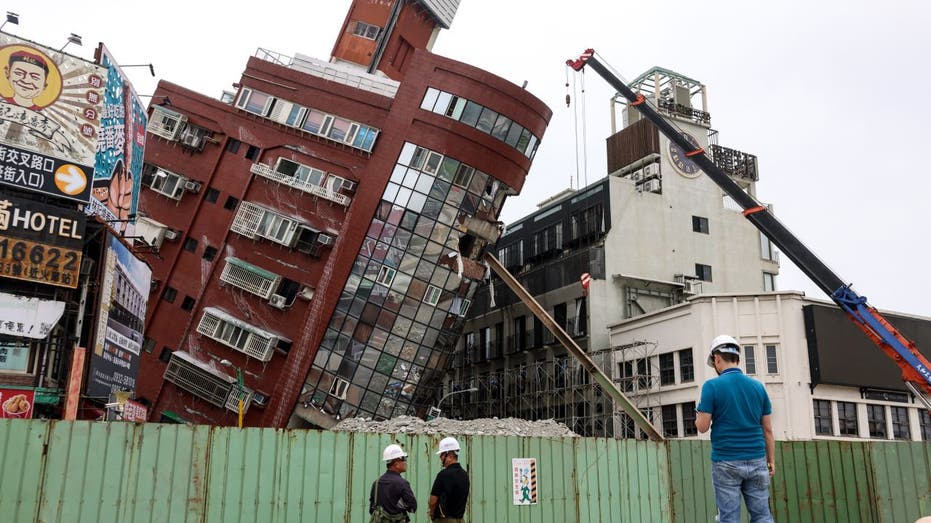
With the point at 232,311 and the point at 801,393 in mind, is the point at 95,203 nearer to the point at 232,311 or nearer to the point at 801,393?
the point at 232,311

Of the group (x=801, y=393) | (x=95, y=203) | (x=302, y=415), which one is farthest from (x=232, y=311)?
(x=801, y=393)

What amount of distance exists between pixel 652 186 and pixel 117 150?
3890cm

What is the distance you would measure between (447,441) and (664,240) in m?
49.3

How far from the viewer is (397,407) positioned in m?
41.0

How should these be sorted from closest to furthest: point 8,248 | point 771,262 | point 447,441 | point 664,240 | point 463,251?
point 447,441, point 8,248, point 463,251, point 664,240, point 771,262

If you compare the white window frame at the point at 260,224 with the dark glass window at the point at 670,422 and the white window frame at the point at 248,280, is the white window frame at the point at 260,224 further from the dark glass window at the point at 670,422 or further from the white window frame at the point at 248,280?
the dark glass window at the point at 670,422

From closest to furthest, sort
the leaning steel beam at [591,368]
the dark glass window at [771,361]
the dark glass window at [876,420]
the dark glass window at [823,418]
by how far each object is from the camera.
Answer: the leaning steel beam at [591,368] → the dark glass window at [823,418] → the dark glass window at [771,361] → the dark glass window at [876,420]

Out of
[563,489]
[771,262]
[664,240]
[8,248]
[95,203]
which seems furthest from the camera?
[771,262]

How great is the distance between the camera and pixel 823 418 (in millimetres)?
44719

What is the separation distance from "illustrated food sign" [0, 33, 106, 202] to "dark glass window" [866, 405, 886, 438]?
140ft

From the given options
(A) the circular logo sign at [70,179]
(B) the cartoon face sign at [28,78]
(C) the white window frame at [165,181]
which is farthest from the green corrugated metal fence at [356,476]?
(C) the white window frame at [165,181]

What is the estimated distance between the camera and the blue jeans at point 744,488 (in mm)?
7879

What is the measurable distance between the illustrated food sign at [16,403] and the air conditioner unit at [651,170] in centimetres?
4570

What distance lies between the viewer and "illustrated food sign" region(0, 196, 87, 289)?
2812 centimetres
